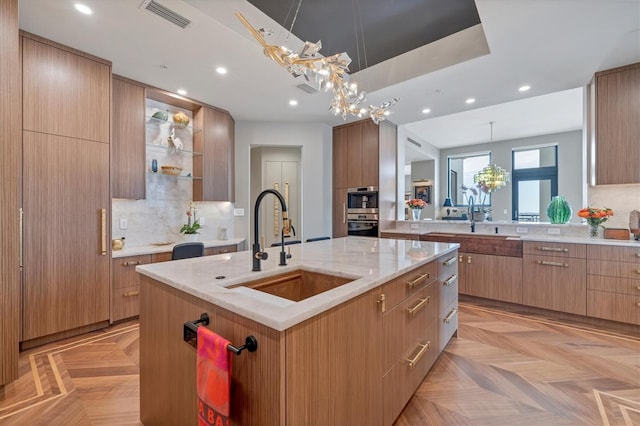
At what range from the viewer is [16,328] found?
196cm

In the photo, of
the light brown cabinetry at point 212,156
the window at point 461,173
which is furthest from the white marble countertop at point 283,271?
the window at point 461,173

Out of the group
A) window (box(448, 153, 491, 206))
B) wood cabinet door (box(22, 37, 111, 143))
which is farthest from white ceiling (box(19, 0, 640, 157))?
window (box(448, 153, 491, 206))

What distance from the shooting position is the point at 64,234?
2.63 m

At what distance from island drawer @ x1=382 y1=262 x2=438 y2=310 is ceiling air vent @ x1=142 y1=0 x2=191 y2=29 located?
252 cm

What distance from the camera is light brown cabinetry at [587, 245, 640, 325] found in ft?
9.18

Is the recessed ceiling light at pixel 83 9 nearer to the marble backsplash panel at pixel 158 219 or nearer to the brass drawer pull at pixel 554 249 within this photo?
the marble backsplash panel at pixel 158 219

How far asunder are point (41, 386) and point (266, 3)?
3419 millimetres

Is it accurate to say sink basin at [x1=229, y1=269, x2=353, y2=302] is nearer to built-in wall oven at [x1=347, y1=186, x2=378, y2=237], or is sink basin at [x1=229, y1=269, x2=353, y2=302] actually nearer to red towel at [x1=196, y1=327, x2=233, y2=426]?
red towel at [x1=196, y1=327, x2=233, y2=426]

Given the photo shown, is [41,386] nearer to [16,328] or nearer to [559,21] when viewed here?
[16,328]

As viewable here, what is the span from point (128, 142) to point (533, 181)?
28.6ft

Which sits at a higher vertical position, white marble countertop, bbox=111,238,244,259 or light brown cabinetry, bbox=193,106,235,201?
light brown cabinetry, bbox=193,106,235,201

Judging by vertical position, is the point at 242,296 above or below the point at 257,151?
below

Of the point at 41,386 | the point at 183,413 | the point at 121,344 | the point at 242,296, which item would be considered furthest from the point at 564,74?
the point at 41,386

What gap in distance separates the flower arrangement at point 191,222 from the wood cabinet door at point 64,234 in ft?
3.15
